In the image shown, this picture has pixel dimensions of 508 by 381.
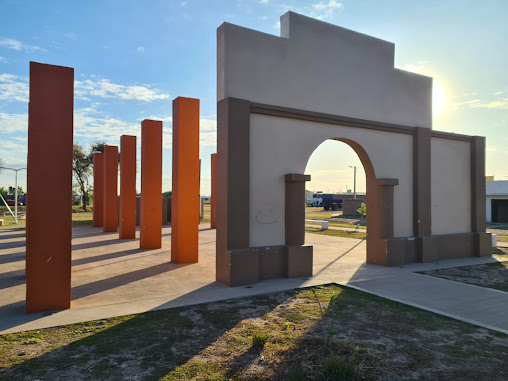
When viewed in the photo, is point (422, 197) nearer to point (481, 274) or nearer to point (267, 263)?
point (481, 274)

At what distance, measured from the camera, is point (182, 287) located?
8430 millimetres

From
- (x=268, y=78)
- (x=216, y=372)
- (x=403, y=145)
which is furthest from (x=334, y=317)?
(x=403, y=145)

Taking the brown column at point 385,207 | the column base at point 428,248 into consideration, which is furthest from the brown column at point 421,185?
the brown column at point 385,207

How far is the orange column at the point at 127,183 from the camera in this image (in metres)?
17.7

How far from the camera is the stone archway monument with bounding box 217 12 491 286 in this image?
8672mm

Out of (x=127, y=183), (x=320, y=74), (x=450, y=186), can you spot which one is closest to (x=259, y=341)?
(x=320, y=74)

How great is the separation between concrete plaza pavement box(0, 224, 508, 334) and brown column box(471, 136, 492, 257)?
615 mm

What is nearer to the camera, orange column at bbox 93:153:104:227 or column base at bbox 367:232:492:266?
column base at bbox 367:232:492:266

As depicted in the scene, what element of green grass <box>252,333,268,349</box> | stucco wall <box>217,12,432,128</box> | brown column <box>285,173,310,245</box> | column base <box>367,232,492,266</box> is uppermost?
stucco wall <box>217,12,432,128</box>

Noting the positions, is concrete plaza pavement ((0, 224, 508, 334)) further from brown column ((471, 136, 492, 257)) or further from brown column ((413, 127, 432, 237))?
brown column ((413, 127, 432, 237))

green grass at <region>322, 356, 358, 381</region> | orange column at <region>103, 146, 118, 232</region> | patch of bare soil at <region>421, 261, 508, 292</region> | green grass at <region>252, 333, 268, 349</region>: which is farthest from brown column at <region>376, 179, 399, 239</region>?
orange column at <region>103, 146, 118, 232</region>

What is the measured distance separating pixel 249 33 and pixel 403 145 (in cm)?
627

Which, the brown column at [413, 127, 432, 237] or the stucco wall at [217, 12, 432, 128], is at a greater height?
the stucco wall at [217, 12, 432, 128]

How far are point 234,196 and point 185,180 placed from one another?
377 cm
